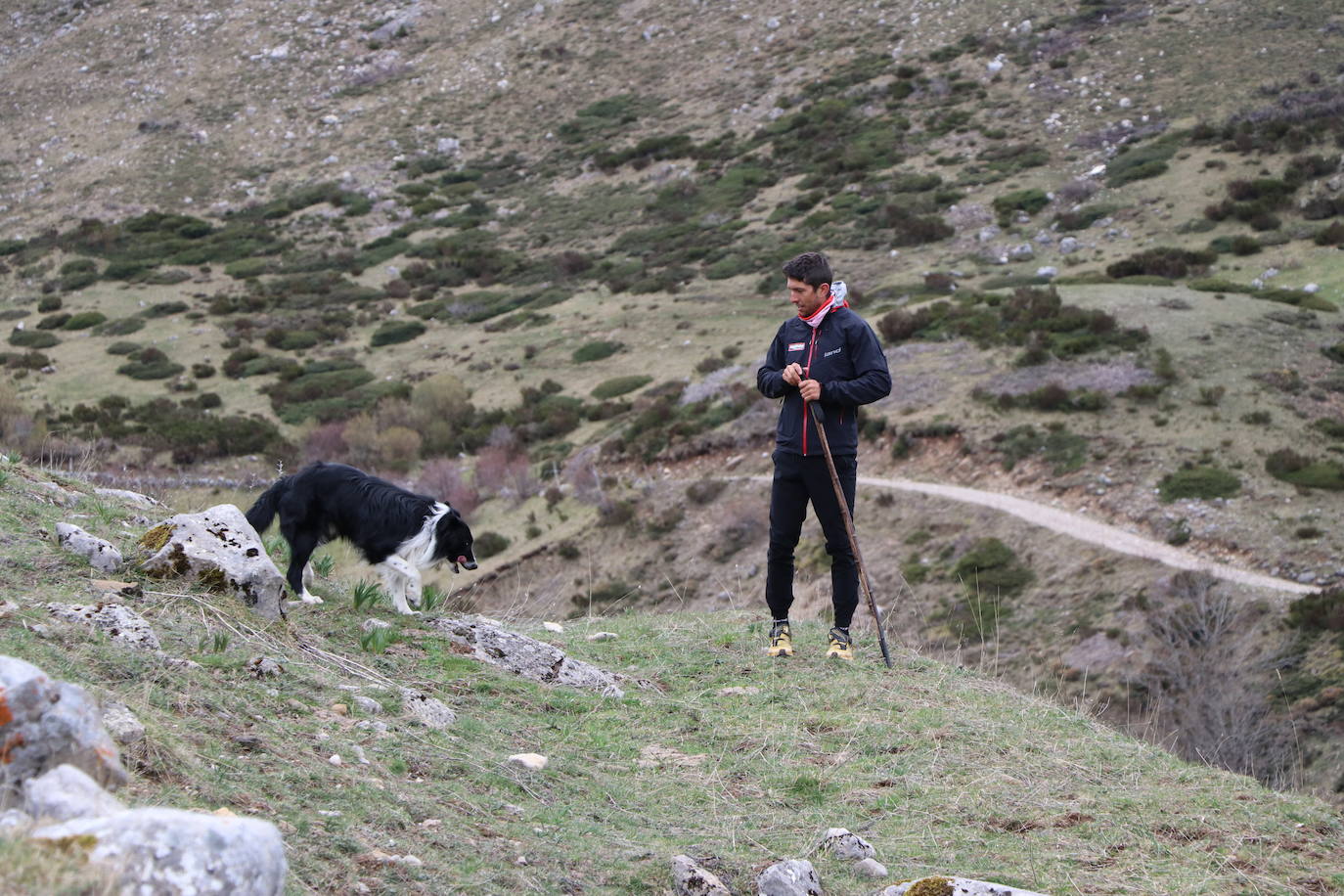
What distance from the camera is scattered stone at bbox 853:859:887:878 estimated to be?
429 centimetres

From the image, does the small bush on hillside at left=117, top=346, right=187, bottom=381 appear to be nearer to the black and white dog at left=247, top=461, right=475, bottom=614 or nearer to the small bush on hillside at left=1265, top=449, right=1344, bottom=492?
the small bush on hillside at left=1265, top=449, right=1344, bottom=492

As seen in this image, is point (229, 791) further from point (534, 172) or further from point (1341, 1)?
point (1341, 1)

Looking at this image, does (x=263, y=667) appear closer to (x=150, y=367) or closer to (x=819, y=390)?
(x=819, y=390)

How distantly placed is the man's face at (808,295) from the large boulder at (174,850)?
4878 millimetres

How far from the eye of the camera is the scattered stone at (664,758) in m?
5.48

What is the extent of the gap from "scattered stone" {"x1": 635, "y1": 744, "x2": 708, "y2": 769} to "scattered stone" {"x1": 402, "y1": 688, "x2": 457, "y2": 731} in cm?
91

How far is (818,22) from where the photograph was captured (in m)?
58.1

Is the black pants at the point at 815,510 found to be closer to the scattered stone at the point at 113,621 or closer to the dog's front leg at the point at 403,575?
the dog's front leg at the point at 403,575

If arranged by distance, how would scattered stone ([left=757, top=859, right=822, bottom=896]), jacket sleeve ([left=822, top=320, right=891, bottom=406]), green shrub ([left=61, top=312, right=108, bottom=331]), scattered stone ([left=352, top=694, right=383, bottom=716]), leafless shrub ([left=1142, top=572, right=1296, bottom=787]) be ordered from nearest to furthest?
scattered stone ([left=757, top=859, right=822, bottom=896]) < scattered stone ([left=352, top=694, right=383, bottom=716]) < jacket sleeve ([left=822, top=320, right=891, bottom=406]) < leafless shrub ([left=1142, top=572, right=1296, bottom=787]) < green shrub ([left=61, top=312, right=108, bottom=331])

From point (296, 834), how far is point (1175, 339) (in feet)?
86.2

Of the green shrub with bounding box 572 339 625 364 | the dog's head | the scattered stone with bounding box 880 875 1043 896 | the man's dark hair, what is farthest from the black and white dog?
the green shrub with bounding box 572 339 625 364

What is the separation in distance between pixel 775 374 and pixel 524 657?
2.21 meters

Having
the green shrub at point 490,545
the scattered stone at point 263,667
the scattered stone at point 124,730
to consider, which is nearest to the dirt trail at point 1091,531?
the green shrub at point 490,545

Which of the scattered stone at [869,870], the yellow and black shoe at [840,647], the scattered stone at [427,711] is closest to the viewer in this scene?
the scattered stone at [869,870]
